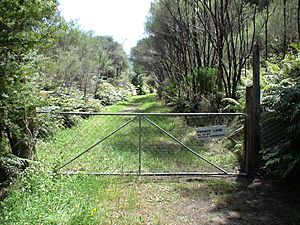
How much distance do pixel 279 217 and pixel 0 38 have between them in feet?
16.0

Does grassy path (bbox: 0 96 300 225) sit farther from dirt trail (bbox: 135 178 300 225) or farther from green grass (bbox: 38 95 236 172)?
green grass (bbox: 38 95 236 172)

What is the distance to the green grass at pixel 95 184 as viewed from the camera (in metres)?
4.49

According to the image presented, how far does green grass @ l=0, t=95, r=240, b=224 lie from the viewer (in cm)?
449

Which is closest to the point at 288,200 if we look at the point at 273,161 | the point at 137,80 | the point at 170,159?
the point at 273,161

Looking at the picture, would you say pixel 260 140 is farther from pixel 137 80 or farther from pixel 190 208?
pixel 137 80

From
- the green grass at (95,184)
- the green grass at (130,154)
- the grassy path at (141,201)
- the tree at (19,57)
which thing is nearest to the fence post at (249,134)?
the grassy path at (141,201)

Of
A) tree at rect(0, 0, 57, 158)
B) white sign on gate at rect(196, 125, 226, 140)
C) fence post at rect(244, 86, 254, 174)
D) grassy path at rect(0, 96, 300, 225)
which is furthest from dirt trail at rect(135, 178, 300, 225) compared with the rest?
tree at rect(0, 0, 57, 158)

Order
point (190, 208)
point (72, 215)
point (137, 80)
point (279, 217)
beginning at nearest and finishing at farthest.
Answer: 1. point (72, 215)
2. point (279, 217)
3. point (190, 208)
4. point (137, 80)

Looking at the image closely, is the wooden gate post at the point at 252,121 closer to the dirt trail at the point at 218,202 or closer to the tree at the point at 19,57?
the dirt trail at the point at 218,202

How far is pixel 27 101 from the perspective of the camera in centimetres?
529

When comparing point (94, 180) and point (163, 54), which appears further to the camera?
point (163, 54)

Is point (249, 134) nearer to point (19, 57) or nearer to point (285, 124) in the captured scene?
point (285, 124)

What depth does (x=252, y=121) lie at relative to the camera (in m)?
6.59

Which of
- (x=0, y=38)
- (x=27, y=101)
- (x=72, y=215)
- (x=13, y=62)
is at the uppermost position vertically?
(x=0, y=38)
